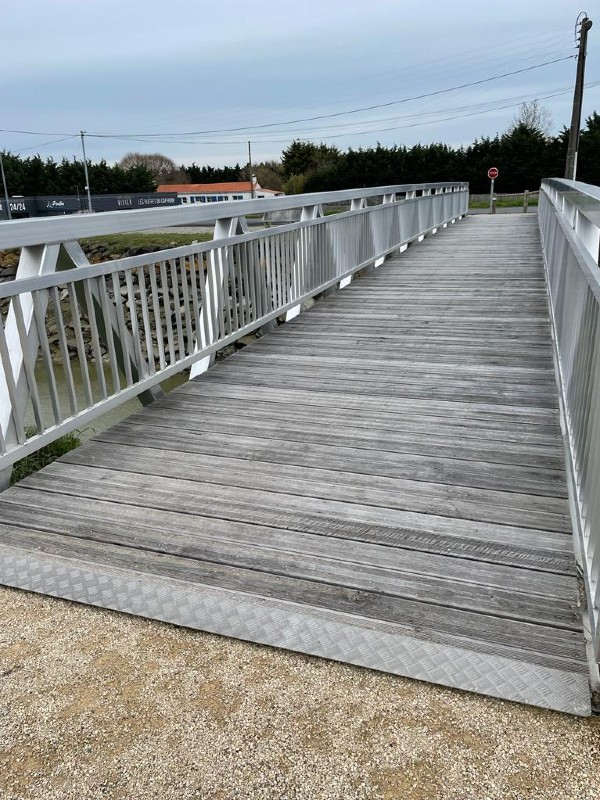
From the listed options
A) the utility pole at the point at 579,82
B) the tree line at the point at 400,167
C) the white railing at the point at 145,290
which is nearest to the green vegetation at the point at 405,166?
the tree line at the point at 400,167

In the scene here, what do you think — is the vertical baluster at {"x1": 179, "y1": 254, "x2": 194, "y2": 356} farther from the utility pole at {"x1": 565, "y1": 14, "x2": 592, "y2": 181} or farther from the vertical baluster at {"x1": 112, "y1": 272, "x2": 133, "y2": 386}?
the utility pole at {"x1": 565, "y1": 14, "x2": 592, "y2": 181}

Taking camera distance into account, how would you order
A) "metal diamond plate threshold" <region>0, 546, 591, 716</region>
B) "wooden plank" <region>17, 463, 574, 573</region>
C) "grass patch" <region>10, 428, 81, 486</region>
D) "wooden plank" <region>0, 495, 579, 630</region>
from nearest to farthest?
1. "metal diamond plate threshold" <region>0, 546, 591, 716</region>
2. "wooden plank" <region>0, 495, 579, 630</region>
3. "wooden plank" <region>17, 463, 574, 573</region>
4. "grass patch" <region>10, 428, 81, 486</region>

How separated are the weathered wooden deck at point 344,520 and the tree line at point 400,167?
40166 mm

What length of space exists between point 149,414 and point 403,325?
2863 mm

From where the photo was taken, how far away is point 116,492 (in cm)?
274

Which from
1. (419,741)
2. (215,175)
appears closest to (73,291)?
(419,741)

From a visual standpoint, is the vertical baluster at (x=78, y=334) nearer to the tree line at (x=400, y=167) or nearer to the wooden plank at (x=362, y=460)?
the wooden plank at (x=362, y=460)

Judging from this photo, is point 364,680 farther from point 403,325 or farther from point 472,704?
point 403,325

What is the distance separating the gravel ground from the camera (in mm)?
1391

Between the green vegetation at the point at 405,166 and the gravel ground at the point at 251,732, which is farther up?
the green vegetation at the point at 405,166

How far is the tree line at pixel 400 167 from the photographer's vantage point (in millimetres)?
39781

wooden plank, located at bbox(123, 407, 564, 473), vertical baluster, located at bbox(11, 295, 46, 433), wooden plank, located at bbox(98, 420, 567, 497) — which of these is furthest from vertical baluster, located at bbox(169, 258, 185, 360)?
vertical baluster, located at bbox(11, 295, 46, 433)

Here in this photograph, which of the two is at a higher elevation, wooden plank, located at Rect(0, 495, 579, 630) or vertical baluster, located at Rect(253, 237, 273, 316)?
vertical baluster, located at Rect(253, 237, 273, 316)

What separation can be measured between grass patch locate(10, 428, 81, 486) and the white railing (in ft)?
0.72
